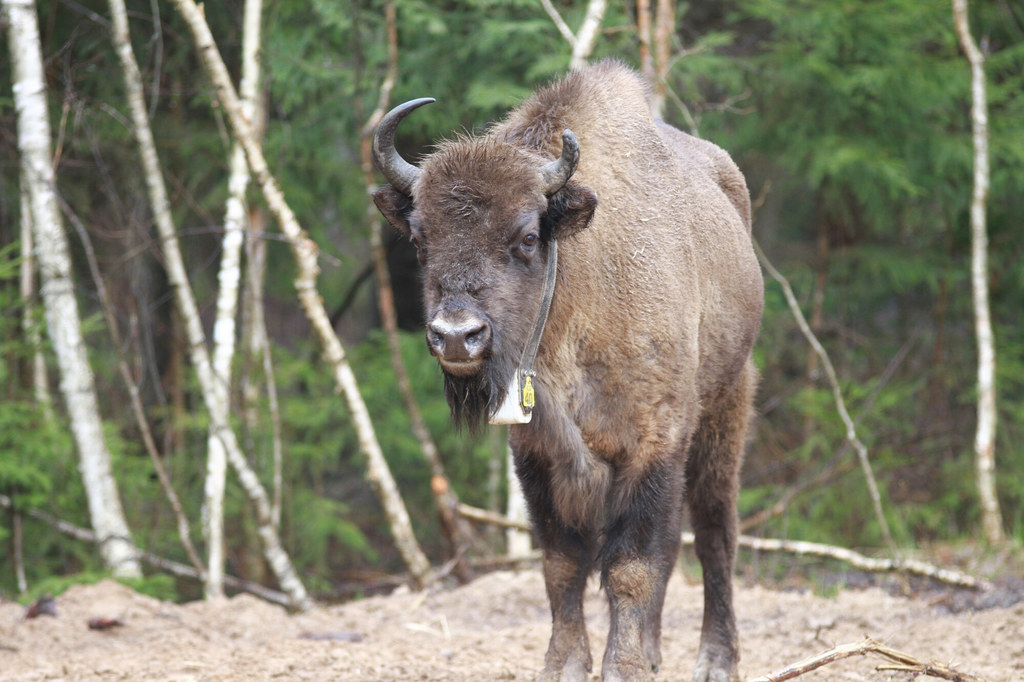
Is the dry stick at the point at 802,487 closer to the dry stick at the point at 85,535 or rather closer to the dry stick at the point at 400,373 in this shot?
the dry stick at the point at 400,373

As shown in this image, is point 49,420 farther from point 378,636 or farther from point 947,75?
point 947,75

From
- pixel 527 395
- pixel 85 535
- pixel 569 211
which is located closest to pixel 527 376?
pixel 527 395

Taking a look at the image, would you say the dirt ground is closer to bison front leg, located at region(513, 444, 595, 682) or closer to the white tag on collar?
bison front leg, located at region(513, 444, 595, 682)

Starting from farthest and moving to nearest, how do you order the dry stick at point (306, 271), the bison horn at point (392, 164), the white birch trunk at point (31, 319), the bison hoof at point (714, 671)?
the white birch trunk at point (31, 319) → the dry stick at point (306, 271) → the bison hoof at point (714, 671) → the bison horn at point (392, 164)

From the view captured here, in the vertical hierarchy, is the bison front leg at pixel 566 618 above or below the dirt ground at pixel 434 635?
above

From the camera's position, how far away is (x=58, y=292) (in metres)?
7.82

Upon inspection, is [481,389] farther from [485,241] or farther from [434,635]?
[434,635]

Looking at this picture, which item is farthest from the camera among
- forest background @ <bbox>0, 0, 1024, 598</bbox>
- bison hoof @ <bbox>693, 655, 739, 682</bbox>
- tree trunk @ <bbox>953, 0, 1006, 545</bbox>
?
forest background @ <bbox>0, 0, 1024, 598</bbox>

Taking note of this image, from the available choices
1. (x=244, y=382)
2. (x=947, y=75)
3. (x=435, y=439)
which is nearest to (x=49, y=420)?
(x=244, y=382)

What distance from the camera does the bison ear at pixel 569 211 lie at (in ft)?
15.1

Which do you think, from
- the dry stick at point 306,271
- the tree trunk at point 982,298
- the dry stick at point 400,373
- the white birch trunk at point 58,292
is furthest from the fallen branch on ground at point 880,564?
the white birch trunk at point 58,292

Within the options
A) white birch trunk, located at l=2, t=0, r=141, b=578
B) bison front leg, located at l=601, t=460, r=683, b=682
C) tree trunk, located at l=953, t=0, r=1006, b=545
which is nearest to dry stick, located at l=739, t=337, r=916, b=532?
tree trunk, located at l=953, t=0, r=1006, b=545

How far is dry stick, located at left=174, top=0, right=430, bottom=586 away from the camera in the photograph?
7359 mm

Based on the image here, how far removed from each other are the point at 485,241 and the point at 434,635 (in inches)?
143
